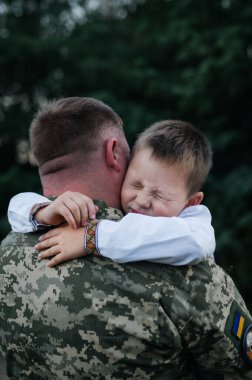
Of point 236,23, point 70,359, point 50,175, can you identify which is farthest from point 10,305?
point 236,23

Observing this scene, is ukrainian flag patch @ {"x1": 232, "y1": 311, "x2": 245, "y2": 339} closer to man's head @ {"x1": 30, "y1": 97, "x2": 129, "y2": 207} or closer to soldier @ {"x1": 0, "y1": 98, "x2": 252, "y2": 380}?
soldier @ {"x1": 0, "y1": 98, "x2": 252, "y2": 380}

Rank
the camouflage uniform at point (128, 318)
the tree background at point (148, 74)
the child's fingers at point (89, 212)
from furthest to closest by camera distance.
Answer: the tree background at point (148, 74) → the child's fingers at point (89, 212) → the camouflage uniform at point (128, 318)

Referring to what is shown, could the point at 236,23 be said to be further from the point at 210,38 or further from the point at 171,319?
the point at 171,319

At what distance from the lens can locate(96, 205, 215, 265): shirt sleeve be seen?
5.50 feet

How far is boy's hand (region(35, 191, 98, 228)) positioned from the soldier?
0.08 metres

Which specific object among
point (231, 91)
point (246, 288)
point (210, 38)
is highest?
point (210, 38)

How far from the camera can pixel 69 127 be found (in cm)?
200

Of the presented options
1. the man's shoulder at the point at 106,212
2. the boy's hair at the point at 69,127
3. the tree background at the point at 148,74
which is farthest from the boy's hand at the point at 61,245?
the tree background at the point at 148,74

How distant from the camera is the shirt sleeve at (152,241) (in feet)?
5.50

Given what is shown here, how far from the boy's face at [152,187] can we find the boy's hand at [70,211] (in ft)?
0.89

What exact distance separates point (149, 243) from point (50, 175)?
51 cm

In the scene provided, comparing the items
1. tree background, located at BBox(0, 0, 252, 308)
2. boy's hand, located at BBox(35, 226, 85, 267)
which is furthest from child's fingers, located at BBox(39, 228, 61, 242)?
tree background, located at BBox(0, 0, 252, 308)

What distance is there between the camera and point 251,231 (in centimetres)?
847

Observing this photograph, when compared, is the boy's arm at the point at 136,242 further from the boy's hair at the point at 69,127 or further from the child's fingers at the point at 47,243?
the boy's hair at the point at 69,127
